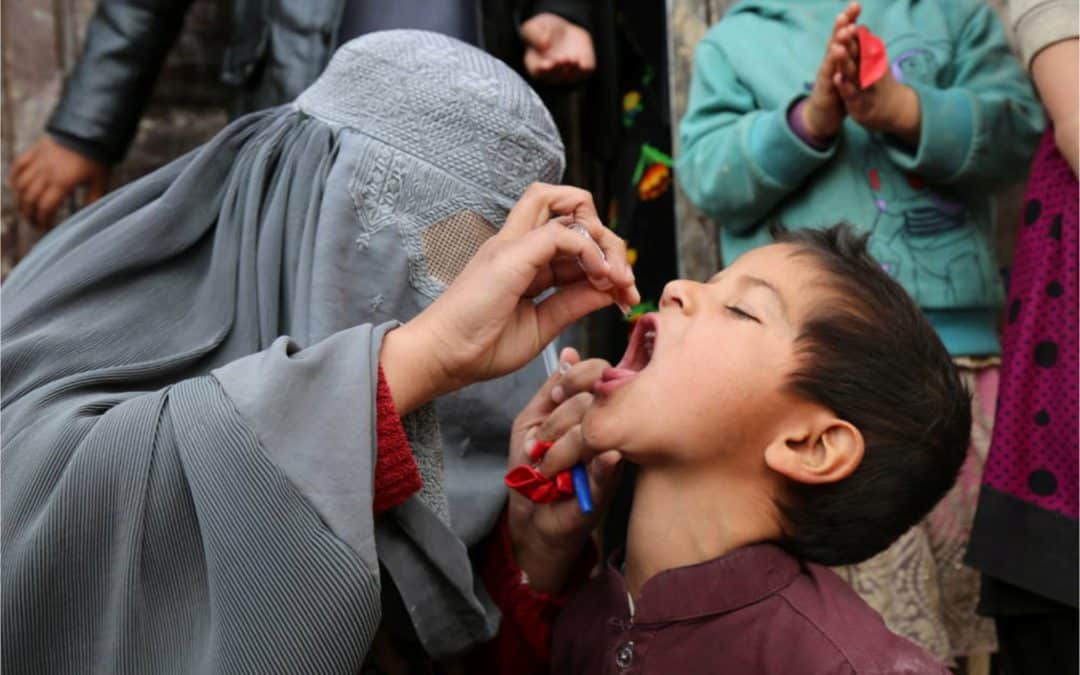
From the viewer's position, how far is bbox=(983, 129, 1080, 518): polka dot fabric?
193cm

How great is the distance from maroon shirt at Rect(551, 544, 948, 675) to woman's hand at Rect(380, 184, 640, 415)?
1.31 feet

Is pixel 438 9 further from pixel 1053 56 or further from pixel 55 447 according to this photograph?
pixel 55 447

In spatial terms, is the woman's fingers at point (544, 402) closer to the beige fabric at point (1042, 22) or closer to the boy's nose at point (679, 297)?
the boy's nose at point (679, 297)

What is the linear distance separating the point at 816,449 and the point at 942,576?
871 millimetres

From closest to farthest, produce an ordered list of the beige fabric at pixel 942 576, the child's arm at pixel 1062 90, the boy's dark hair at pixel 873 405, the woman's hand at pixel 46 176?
the boy's dark hair at pixel 873 405 → the child's arm at pixel 1062 90 → the beige fabric at pixel 942 576 → the woman's hand at pixel 46 176

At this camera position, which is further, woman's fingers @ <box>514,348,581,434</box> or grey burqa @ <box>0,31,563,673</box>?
woman's fingers @ <box>514,348,581,434</box>

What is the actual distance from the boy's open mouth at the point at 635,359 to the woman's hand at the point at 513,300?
76 millimetres

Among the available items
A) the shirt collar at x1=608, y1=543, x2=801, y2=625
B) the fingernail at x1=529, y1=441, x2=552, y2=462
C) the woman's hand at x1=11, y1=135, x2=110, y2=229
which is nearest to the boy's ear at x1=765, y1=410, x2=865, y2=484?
the shirt collar at x1=608, y1=543, x2=801, y2=625

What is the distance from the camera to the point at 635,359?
164 centimetres

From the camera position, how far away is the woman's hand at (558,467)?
5.39ft

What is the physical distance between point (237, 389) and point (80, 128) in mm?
1819

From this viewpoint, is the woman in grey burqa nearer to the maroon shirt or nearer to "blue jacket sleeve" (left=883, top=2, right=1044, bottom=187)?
the maroon shirt

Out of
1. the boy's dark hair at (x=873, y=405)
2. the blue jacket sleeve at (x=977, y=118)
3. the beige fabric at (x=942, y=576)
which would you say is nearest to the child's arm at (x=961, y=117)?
the blue jacket sleeve at (x=977, y=118)

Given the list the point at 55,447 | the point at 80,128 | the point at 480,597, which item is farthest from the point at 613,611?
the point at 80,128
